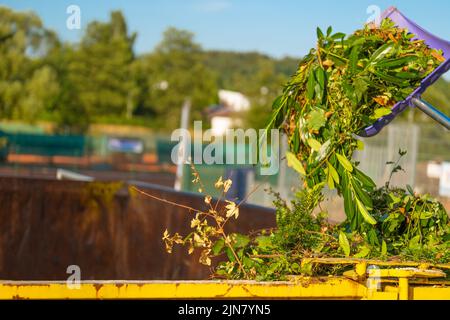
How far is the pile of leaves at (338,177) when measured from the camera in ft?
11.3

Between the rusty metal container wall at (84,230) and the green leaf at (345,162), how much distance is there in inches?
150

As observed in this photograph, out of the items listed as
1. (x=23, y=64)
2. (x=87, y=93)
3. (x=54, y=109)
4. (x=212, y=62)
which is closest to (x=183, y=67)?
(x=87, y=93)

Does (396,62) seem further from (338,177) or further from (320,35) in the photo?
(338,177)

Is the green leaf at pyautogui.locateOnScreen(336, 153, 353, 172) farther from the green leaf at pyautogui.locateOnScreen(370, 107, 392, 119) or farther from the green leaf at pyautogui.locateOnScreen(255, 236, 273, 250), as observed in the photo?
the green leaf at pyautogui.locateOnScreen(255, 236, 273, 250)

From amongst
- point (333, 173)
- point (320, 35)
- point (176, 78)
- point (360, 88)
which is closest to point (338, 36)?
point (320, 35)

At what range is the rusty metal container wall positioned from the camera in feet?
24.5

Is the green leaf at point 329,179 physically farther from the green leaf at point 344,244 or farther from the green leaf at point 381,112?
the green leaf at point 381,112

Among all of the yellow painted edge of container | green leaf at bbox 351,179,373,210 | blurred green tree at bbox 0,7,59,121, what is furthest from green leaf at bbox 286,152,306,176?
blurred green tree at bbox 0,7,59,121

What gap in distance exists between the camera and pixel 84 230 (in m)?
7.82

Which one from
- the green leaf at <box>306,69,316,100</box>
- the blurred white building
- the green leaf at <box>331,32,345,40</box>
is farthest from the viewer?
the blurred white building

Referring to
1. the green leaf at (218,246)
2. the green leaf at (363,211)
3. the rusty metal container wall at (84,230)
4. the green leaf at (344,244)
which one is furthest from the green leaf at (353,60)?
the rusty metal container wall at (84,230)

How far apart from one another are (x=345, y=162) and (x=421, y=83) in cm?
58

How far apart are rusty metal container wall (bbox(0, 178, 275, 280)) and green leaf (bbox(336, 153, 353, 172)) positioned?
3803 millimetres
